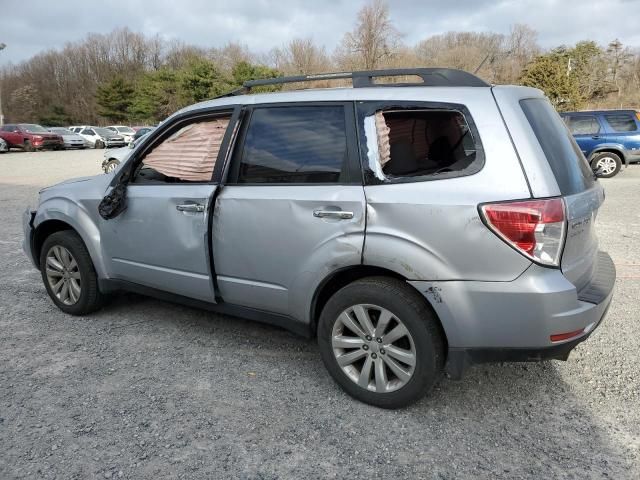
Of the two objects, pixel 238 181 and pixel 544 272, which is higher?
pixel 238 181

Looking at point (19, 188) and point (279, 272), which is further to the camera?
point (19, 188)

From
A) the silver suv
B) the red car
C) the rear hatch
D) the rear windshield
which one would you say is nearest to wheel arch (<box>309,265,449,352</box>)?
the silver suv

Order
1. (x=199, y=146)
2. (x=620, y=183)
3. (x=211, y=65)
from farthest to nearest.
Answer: (x=211, y=65)
(x=620, y=183)
(x=199, y=146)

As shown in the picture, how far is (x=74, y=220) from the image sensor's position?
13.3 feet

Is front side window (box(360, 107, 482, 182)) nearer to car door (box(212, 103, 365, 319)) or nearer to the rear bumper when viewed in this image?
car door (box(212, 103, 365, 319))

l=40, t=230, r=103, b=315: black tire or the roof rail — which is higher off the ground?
the roof rail

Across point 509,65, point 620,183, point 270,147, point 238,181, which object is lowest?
point 620,183

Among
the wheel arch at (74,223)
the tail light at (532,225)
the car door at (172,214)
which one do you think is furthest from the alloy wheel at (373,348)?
the wheel arch at (74,223)

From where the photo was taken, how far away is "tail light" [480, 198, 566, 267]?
2357 millimetres

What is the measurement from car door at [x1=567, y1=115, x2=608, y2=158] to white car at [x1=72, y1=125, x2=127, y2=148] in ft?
97.4

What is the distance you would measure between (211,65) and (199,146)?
47.5m

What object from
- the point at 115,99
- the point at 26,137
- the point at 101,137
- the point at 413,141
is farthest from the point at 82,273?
the point at 115,99

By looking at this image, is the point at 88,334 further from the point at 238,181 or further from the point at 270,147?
the point at 270,147

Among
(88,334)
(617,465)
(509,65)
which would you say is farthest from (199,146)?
(509,65)
